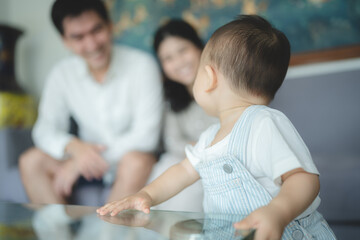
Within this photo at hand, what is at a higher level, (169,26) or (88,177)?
(169,26)

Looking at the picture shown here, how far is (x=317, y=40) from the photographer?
1.83 metres

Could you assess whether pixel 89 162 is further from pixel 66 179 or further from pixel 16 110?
pixel 16 110

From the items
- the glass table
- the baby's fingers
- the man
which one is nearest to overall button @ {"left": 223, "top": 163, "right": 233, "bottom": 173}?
the glass table

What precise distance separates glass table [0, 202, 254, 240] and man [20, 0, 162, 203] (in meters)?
0.58

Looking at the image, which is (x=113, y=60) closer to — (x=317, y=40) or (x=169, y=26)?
(x=169, y=26)

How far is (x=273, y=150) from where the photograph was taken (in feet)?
1.92

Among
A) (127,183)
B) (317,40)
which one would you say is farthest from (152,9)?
(127,183)

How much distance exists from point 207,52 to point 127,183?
2.20 feet

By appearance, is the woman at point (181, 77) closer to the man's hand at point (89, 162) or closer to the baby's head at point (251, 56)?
the man's hand at point (89, 162)

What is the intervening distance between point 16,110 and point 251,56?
207 centimetres

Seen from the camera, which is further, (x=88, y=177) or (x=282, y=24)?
(x=282, y=24)

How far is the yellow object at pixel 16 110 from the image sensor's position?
223cm

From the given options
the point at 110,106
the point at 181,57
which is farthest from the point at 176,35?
the point at 110,106

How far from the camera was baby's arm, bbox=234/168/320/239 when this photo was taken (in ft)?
1.57
